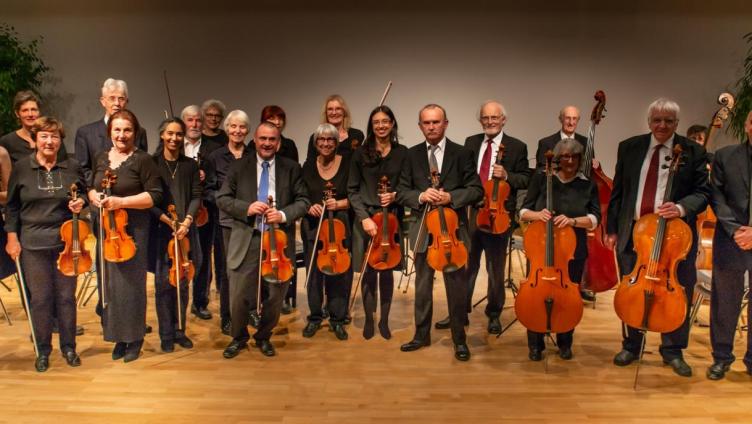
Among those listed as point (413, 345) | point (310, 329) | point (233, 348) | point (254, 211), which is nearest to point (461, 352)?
point (413, 345)

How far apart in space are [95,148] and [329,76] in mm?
4083

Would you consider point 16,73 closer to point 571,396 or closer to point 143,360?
point 143,360

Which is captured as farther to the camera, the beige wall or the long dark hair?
the beige wall

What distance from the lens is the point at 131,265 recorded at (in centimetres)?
352

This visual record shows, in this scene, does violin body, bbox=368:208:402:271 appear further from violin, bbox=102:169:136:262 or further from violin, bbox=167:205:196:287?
violin, bbox=102:169:136:262

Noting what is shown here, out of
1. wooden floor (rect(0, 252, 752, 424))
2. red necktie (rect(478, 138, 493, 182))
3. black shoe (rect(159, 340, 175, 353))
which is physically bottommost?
wooden floor (rect(0, 252, 752, 424))

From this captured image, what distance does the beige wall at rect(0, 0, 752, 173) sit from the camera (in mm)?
7449

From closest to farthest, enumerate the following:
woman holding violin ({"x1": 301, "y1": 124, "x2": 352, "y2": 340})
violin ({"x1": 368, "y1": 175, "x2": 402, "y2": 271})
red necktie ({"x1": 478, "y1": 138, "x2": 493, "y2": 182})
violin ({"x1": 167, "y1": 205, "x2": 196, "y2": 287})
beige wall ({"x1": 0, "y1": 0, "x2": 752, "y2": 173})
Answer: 1. violin ({"x1": 167, "y1": 205, "x2": 196, "y2": 287})
2. violin ({"x1": 368, "y1": 175, "x2": 402, "y2": 271})
3. woman holding violin ({"x1": 301, "y1": 124, "x2": 352, "y2": 340})
4. red necktie ({"x1": 478, "y1": 138, "x2": 493, "y2": 182})
5. beige wall ({"x1": 0, "y1": 0, "x2": 752, "y2": 173})

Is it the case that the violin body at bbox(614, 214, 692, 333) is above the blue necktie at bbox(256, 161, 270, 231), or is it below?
below

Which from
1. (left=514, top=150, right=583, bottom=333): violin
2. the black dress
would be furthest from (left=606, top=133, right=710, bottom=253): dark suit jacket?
the black dress

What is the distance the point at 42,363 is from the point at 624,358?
335 cm

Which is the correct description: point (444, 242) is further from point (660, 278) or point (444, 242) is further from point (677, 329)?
point (677, 329)

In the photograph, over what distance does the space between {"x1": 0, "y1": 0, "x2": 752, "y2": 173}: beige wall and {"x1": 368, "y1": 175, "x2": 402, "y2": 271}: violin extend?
403 cm

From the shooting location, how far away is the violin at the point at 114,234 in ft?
11.0
